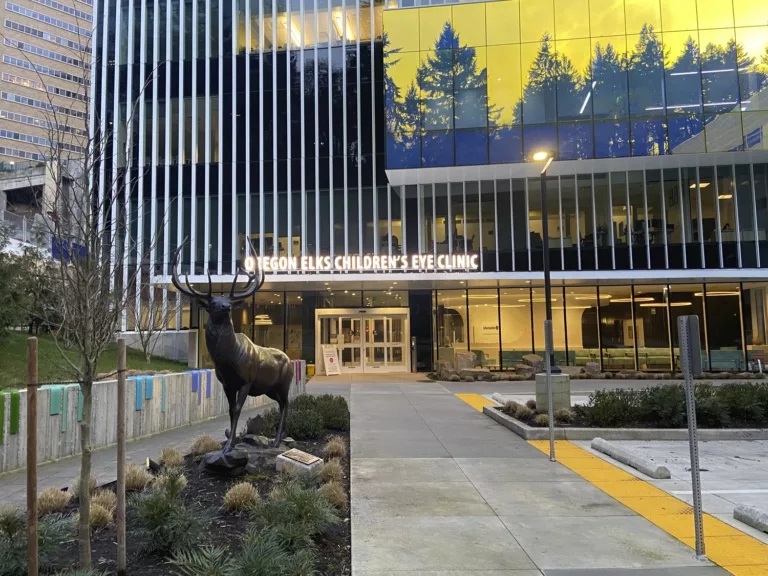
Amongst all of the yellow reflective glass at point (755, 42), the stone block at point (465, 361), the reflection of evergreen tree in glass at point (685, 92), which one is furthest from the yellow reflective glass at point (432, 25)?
the stone block at point (465, 361)

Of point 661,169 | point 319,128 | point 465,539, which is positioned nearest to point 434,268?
point 319,128

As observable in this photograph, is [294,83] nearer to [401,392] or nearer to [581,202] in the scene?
[581,202]

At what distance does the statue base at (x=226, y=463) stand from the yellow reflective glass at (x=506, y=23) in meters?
22.5

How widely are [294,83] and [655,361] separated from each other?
23958 millimetres

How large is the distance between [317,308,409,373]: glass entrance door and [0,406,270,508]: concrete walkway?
14.3m

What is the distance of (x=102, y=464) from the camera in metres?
8.68

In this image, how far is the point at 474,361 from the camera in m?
25.5

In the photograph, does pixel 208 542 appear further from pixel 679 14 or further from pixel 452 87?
pixel 679 14

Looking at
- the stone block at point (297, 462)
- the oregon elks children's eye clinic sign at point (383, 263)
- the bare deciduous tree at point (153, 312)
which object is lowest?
the stone block at point (297, 462)

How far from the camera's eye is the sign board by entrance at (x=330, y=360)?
25875mm

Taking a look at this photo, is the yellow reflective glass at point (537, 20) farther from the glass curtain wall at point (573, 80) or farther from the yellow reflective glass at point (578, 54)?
the yellow reflective glass at point (578, 54)

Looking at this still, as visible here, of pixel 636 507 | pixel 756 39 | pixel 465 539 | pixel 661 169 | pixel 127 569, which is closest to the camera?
pixel 127 569

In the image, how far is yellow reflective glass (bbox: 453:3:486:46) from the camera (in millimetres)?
23797

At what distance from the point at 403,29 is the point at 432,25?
4.48ft
